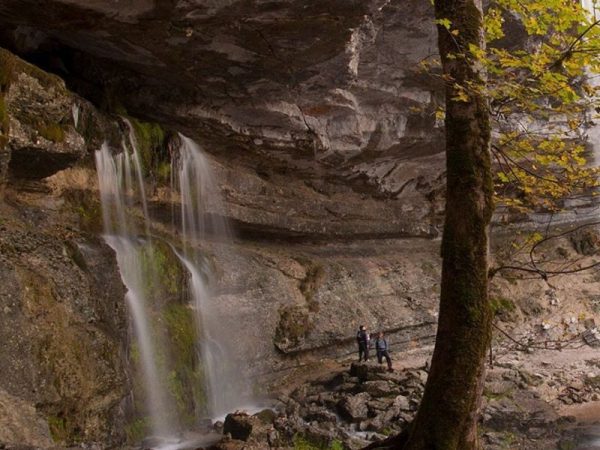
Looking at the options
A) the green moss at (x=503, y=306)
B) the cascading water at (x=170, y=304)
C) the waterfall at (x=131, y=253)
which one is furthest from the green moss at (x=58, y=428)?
the green moss at (x=503, y=306)

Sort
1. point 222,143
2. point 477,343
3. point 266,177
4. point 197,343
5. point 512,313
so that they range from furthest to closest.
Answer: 1. point 512,313
2. point 266,177
3. point 222,143
4. point 197,343
5. point 477,343

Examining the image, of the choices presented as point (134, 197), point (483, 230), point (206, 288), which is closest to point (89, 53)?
point (134, 197)

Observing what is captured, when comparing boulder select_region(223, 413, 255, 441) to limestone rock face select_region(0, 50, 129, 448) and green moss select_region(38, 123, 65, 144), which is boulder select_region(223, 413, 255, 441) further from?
green moss select_region(38, 123, 65, 144)

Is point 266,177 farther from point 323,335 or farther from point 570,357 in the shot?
point 570,357

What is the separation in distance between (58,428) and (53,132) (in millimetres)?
5277

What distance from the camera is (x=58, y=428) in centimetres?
854

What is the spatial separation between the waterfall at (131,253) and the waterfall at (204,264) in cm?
177

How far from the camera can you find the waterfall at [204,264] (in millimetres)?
14844

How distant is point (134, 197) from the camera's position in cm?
1471

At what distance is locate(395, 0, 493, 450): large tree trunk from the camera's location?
5398 millimetres

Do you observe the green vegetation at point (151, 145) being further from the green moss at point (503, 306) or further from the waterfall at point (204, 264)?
the green moss at point (503, 306)

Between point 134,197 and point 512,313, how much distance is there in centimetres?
1532

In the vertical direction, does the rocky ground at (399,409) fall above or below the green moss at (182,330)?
below

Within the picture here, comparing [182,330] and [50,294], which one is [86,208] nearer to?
[182,330]
